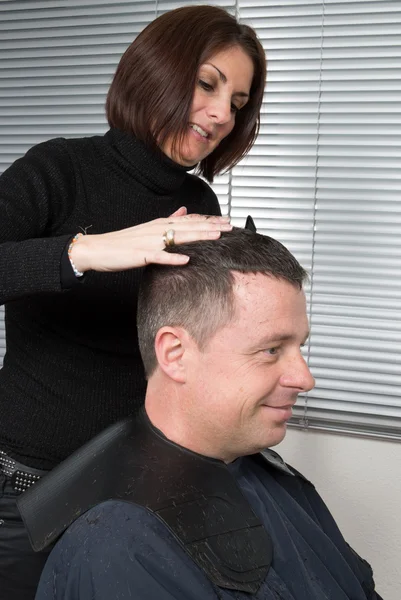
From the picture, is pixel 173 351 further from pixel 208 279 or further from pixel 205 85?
pixel 205 85

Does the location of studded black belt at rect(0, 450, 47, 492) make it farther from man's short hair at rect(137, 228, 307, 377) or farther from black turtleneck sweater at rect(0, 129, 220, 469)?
man's short hair at rect(137, 228, 307, 377)

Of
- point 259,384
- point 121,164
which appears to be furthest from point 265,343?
point 121,164

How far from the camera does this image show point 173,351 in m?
1.31

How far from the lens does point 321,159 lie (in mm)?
2441

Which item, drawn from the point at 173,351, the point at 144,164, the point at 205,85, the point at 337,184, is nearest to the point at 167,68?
the point at 205,85

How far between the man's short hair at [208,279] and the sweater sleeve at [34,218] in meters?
0.19

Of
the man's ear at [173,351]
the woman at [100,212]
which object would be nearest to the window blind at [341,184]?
the woman at [100,212]

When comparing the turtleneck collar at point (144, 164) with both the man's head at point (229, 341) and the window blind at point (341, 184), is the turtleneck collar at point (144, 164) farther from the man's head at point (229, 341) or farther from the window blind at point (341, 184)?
the window blind at point (341, 184)

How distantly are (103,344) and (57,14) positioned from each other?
1.61m

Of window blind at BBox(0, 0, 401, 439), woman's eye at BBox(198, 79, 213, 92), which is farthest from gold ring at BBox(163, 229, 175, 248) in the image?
window blind at BBox(0, 0, 401, 439)

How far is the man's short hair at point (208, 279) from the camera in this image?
4.22 feet

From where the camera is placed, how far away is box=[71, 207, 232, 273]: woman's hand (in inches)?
48.3

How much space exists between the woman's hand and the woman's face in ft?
1.40

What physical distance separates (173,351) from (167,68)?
0.63 meters
